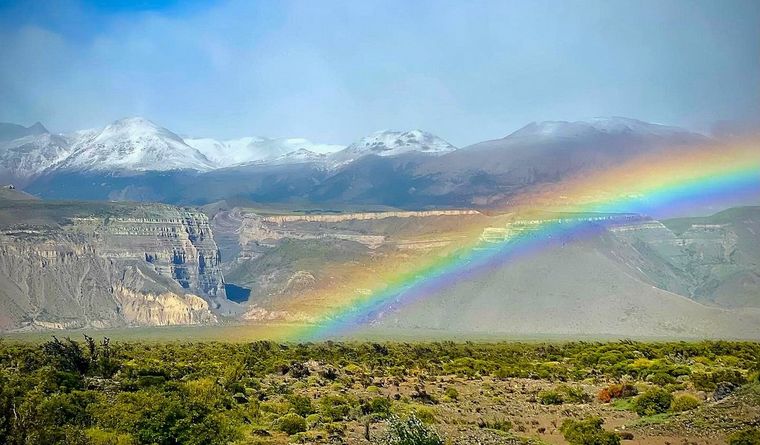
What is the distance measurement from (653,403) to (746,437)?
1120 centimetres

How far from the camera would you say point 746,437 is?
2616 cm

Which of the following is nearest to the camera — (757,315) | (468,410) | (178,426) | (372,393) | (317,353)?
(178,426)

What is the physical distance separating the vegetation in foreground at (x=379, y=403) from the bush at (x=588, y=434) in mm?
82

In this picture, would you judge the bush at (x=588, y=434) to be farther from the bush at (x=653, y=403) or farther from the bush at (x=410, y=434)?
the bush at (x=410, y=434)

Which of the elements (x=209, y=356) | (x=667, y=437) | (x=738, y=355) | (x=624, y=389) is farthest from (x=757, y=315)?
(x=667, y=437)

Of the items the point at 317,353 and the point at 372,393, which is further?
the point at 317,353

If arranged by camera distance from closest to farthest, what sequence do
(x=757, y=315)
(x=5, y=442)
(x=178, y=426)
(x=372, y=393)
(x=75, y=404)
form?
(x=5, y=442), (x=178, y=426), (x=75, y=404), (x=372, y=393), (x=757, y=315)

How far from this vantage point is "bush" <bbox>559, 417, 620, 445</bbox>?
2967cm

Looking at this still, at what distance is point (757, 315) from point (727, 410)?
592 ft

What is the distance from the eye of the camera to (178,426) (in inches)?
1161

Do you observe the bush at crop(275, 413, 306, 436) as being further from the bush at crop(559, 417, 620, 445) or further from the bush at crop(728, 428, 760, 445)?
the bush at crop(728, 428, 760, 445)

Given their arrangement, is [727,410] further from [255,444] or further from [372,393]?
[372,393]

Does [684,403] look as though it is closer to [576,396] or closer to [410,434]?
[576,396]

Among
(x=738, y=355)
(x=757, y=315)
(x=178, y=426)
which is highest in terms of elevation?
(x=178, y=426)
